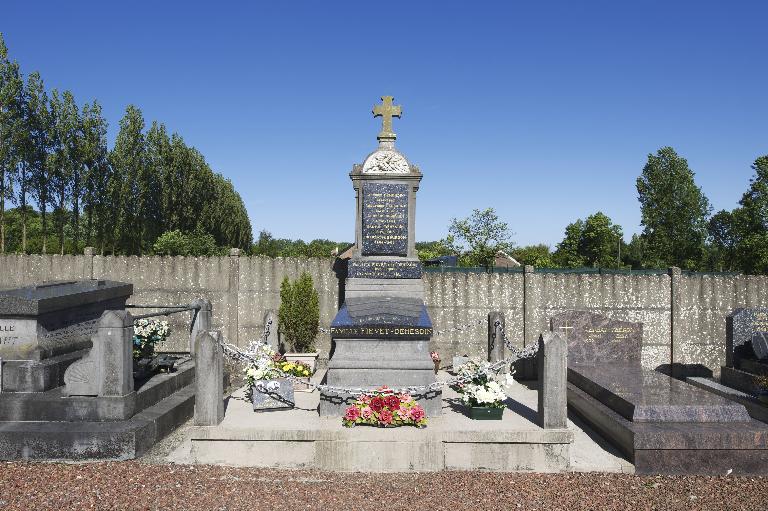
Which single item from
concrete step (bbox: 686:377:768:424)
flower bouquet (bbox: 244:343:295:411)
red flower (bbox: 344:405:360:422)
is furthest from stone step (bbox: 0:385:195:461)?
concrete step (bbox: 686:377:768:424)

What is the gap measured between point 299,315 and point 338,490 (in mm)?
7468

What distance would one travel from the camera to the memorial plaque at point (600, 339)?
39.6 ft

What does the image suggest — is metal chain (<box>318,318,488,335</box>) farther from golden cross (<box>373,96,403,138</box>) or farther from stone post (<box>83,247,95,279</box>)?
stone post (<box>83,247,95,279</box>)

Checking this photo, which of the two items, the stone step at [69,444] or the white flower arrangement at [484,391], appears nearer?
the stone step at [69,444]

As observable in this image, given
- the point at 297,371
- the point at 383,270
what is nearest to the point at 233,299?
the point at 297,371

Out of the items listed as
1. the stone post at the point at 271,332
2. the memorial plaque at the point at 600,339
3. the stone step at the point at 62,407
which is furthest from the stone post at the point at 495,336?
the stone step at the point at 62,407

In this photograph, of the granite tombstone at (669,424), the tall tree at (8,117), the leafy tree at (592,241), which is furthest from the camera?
the leafy tree at (592,241)

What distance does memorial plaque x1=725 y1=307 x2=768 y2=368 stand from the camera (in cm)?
1155

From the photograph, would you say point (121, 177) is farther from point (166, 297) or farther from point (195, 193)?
point (166, 297)

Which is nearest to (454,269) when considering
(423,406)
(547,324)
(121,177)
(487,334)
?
(487,334)

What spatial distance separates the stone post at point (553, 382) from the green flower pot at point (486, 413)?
616 millimetres

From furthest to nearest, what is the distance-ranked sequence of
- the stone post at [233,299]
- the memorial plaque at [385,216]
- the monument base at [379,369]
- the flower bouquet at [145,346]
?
the stone post at [233,299]
the memorial plaque at [385,216]
the flower bouquet at [145,346]
the monument base at [379,369]

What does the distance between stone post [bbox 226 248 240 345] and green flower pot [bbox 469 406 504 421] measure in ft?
26.6

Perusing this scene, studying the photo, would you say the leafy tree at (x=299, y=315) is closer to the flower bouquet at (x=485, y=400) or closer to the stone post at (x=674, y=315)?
the flower bouquet at (x=485, y=400)
